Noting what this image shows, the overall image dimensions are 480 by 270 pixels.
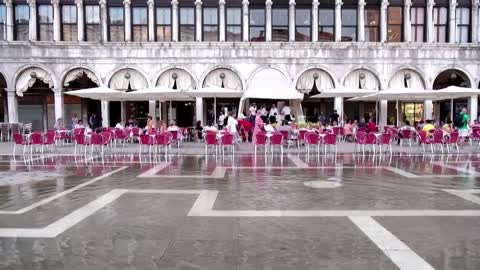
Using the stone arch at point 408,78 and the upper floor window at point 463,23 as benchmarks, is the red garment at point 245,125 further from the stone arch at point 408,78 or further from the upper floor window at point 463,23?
the upper floor window at point 463,23

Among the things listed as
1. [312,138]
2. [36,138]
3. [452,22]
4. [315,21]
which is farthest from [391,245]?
[452,22]

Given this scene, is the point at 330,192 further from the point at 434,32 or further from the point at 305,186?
the point at 434,32

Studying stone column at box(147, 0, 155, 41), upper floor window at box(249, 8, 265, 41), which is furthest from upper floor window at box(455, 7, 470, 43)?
stone column at box(147, 0, 155, 41)

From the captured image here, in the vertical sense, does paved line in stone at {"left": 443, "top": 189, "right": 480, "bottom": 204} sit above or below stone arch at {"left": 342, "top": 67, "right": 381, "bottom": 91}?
below

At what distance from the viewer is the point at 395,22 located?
31.5m

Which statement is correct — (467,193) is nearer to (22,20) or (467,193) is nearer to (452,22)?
(452,22)

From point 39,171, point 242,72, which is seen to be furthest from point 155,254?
point 242,72

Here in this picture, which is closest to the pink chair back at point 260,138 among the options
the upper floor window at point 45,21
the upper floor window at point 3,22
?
the upper floor window at point 45,21

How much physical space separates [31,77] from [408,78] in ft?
81.3

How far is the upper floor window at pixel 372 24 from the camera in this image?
31516 mm

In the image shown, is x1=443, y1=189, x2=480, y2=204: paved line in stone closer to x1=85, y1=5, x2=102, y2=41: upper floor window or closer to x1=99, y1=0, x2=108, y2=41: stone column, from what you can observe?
x1=99, y1=0, x2=108, y2=41: stone column

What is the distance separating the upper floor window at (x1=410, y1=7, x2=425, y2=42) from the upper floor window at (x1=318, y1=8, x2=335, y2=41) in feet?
17.7

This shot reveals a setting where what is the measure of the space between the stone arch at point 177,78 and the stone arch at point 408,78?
13161 millimetres

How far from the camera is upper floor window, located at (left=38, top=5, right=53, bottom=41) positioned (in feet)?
101
